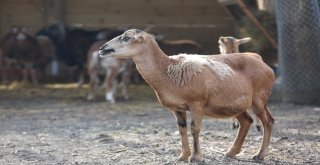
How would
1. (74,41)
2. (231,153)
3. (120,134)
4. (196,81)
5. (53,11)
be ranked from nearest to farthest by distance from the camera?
1. (196,81)
2. (231,153)
3. (120,134)
4. (74,41)
5. (53,11)

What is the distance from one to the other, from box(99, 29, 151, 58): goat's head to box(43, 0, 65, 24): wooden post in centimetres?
1149

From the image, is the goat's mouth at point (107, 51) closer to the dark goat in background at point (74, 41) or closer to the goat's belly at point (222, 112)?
the goat's belly at point (222, 112)

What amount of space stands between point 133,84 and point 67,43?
207 cm

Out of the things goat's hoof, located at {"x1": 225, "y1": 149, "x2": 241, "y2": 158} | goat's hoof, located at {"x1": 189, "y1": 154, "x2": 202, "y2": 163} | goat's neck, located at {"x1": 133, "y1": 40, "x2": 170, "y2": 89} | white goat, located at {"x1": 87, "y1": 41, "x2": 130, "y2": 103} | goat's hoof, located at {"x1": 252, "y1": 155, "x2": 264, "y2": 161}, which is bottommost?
white goat, located at {"x1": 87, "y1": 41, "x2": 130, "y2": 103}

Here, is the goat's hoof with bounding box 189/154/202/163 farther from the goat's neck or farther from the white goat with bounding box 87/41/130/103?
the white goat with bounding box 87/41/130/103

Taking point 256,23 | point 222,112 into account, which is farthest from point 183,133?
point 256,23

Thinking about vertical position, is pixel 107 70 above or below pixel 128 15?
below

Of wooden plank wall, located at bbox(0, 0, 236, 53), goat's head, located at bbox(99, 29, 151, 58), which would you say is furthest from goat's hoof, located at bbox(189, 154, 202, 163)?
wooden plank wall, located at bbox(0, 0, 236, 53)

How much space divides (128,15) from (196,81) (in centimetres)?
1167

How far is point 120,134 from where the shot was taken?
8891 mm

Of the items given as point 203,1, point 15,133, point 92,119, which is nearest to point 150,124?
point 92,119

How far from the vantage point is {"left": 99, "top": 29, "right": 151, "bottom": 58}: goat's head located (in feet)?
20.7

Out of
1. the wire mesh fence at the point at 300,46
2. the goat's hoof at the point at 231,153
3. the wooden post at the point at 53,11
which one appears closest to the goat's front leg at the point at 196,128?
the goat's hoof at the point at 231,153

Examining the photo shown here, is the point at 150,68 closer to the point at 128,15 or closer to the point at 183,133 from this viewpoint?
the point at 183,133
